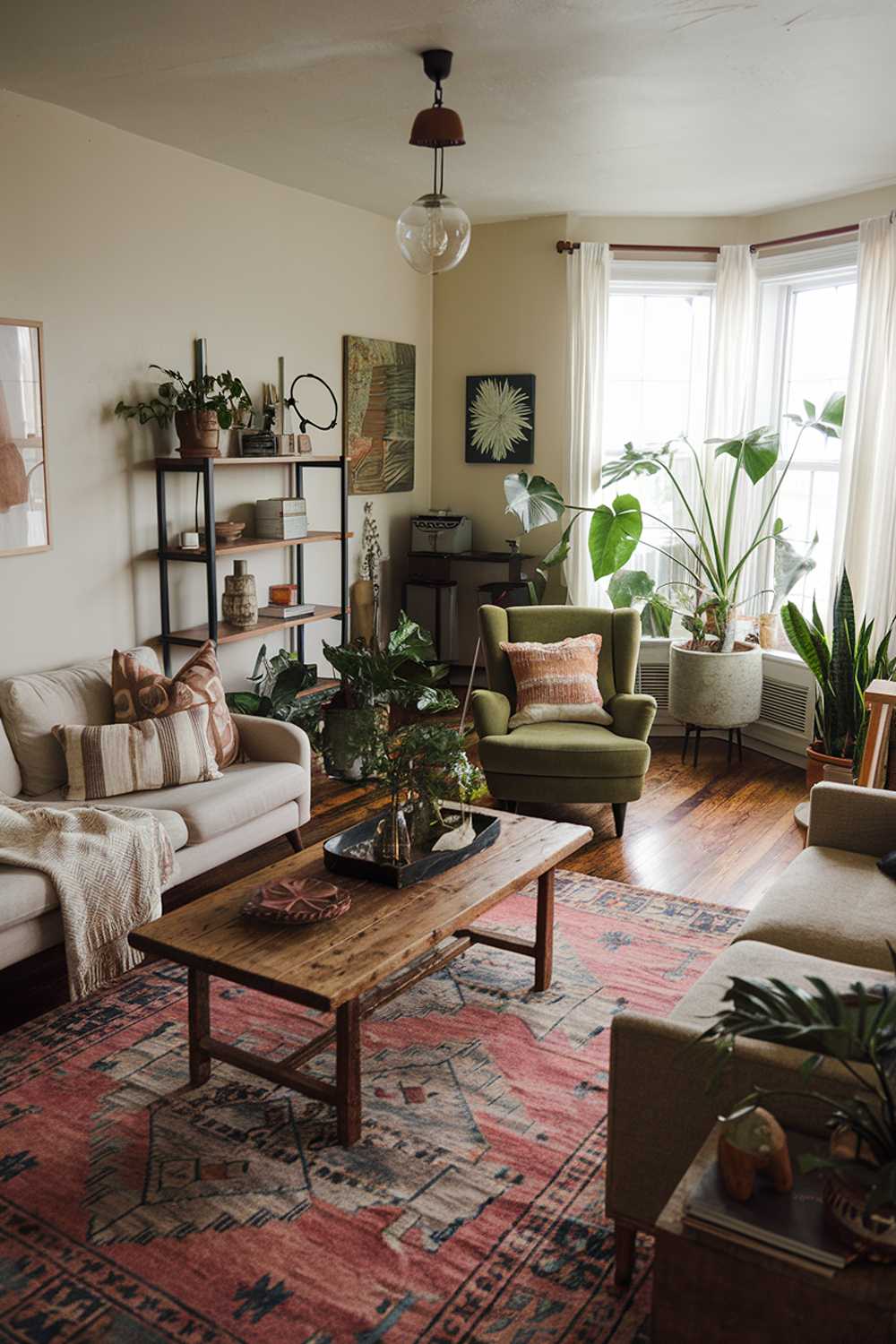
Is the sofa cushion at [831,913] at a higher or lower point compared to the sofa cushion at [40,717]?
lower

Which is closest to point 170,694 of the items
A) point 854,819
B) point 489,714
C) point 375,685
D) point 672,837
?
point 375,685

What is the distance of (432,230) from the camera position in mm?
3248

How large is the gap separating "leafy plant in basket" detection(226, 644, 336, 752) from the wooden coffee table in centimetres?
169

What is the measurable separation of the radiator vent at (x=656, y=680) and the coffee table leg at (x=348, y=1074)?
3877mm

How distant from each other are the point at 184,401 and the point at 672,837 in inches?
104

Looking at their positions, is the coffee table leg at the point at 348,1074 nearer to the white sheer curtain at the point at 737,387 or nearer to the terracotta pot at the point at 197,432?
the terracotta pot at the point at 197,432

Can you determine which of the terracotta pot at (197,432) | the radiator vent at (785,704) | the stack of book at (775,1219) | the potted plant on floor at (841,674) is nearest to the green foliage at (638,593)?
the radiator vent at (785,704)

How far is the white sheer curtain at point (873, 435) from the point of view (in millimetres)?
4941

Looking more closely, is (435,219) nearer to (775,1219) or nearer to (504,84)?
(504,84)

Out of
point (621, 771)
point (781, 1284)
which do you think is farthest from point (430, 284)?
point (781, 1284)

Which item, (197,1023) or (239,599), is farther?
(239,599)

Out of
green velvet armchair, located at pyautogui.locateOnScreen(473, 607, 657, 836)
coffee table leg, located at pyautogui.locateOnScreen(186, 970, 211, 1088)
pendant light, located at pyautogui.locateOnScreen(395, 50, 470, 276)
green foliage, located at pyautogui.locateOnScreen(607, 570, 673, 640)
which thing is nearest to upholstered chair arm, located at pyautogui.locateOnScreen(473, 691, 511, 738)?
green velvet armchair, located at pyautogui.locateOnScreen(473, 607, 657, 836)

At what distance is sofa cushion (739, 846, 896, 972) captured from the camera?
250 centimetres

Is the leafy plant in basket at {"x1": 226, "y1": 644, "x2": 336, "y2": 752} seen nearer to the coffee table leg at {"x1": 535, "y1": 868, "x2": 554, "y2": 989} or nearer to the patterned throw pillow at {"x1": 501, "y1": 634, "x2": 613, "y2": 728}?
the patterned throw pillow at {"x1": 501, "y1": 634, "x2": 613, "y2": 728}
